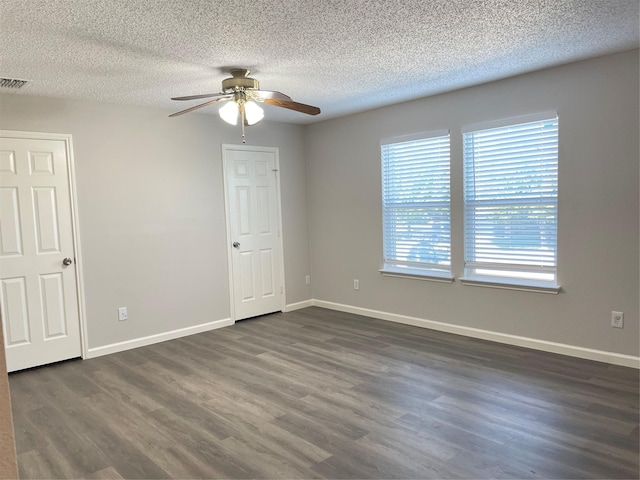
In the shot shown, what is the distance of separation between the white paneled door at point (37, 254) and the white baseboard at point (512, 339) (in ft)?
10.2

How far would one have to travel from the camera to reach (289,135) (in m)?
5.90

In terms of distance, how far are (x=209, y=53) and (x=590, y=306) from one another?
346 cm

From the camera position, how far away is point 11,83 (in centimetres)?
360

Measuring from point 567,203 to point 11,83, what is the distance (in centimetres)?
449

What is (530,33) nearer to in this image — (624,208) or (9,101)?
(624,208)

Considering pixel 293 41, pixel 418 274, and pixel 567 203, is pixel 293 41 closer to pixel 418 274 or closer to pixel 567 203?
pixel 567 203

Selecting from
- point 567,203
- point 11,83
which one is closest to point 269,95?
Result: point 11,83

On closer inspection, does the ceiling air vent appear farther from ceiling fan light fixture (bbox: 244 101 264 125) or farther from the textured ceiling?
ceiling fan light fixture (bbox: 244 101 264 125)

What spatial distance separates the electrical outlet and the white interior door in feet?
11.7

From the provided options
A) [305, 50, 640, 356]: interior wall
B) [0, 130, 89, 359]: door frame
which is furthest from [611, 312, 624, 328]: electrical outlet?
[0, 130, 89, 359]: door frame

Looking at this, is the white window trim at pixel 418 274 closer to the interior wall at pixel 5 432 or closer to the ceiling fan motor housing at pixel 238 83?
the ceiling fan motor housing at pixel 238 83

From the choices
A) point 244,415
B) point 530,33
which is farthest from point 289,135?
point 244,415

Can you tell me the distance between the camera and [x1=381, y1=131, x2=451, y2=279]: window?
15.3 feet

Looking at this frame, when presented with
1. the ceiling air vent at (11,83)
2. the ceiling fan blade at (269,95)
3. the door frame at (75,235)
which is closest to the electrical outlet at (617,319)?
the ceiling fan blade at (269,95)
